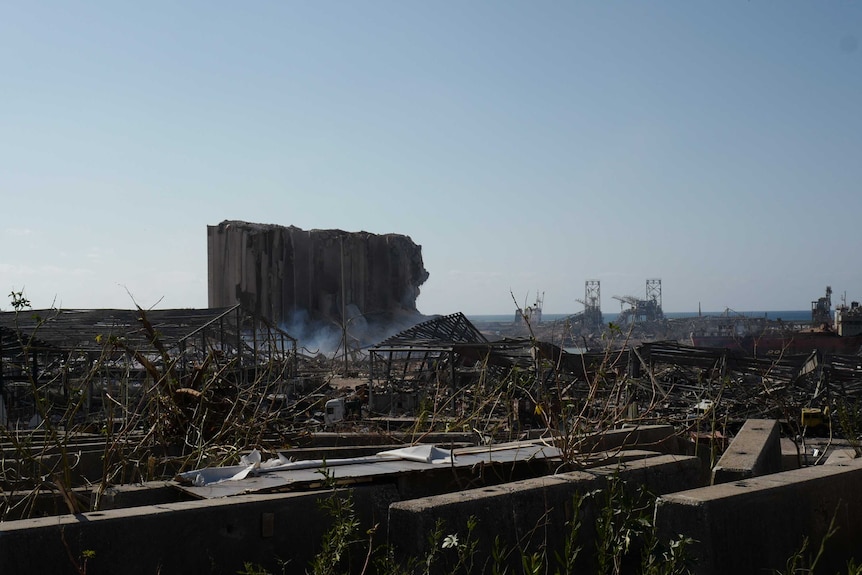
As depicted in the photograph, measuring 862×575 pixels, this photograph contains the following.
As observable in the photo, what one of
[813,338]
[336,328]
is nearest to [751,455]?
[813,338]

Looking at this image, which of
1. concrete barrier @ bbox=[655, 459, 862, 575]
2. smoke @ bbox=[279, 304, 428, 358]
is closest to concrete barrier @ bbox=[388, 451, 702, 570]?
concrete barrier @ bbox=[655, 459, 862, 575]

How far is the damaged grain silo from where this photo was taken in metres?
70.8

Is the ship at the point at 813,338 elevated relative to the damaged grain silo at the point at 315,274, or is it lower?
lower

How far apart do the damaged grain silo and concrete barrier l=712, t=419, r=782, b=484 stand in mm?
57848

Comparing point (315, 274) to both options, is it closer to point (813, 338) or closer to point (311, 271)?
point (311, 271)

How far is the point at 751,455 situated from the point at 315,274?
73.6 m

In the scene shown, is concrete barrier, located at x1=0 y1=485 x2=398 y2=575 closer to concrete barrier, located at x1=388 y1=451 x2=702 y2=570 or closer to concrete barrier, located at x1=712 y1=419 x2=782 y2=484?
concrete barrier, located at x1=388 y1=451 x2=702 y2=570

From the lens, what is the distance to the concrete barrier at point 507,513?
3908 mm

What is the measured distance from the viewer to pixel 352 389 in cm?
2495

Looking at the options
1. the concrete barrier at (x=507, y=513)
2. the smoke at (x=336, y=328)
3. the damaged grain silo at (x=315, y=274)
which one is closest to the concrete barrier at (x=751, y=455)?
the concrete barrier at (x=507, y=513)

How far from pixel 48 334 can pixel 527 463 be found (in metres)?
16.8

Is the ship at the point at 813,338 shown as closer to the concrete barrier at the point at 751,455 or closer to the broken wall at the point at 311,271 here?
the concrete barrier at the point at 751,455

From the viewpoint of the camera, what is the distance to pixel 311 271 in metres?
77.6

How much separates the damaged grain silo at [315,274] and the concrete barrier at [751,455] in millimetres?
57848
